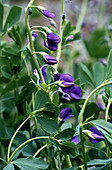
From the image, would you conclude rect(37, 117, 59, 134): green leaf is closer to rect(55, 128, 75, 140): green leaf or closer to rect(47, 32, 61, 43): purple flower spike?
rect(55, 128, 75, 140): green leaf

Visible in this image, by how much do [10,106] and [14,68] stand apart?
222 mm

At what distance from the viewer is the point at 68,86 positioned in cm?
47

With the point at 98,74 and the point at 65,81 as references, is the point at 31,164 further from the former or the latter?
the point at 98,74

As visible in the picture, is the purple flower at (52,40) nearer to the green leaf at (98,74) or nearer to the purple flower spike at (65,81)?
the purple flower spike at (65,81)

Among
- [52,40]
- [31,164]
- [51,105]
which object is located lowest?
[31,164]

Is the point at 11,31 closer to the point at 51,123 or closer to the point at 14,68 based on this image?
the point at 14,68

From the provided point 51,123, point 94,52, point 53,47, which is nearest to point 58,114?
point 51,123

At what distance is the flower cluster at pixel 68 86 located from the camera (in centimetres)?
46

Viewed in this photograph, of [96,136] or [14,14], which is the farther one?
[14,14]

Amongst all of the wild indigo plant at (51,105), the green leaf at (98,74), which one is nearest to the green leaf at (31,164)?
the wild indigo plant at (51,105)

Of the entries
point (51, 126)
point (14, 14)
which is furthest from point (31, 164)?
point (14, 14)

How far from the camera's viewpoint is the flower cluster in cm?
46

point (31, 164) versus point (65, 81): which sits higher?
point (65, 81)

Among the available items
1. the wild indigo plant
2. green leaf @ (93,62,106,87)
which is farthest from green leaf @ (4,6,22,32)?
green leaf @ (93,62,106,87)
